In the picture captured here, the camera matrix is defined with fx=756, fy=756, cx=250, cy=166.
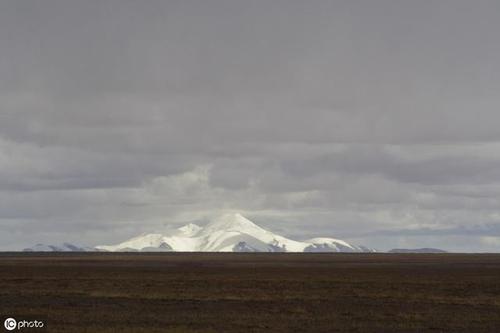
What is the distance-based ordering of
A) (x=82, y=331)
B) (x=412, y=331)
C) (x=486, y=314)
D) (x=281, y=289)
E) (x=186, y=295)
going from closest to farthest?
1. (x=82, y=331)
2. (x=412, y=331)
3. (x=486, y=314)
4. (x=186, y=295)
5. (x=281, y=289)

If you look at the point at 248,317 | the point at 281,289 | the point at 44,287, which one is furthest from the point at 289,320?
the point at 44,287

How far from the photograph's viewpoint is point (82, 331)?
126ft

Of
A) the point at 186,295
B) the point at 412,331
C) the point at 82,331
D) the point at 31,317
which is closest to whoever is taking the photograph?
the point at 82,331

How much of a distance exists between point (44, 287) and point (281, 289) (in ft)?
68.4

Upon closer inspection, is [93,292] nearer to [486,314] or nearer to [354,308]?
[354,308]

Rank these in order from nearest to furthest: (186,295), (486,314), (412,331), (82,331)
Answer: (82,331) → (412,331) → (486,314) → (186,295)

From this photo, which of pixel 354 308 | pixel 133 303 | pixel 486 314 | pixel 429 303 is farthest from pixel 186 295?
pixel 486 314

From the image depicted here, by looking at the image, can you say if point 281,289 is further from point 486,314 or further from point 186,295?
point 486,314

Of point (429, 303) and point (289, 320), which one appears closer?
point (289, 320)

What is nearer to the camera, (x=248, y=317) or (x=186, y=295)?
(x=248, y=317)

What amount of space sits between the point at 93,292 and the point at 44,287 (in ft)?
24.5

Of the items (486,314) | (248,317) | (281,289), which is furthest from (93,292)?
(486,314)

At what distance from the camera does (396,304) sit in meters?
53.7

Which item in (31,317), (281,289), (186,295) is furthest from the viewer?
(281,289)
